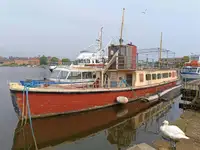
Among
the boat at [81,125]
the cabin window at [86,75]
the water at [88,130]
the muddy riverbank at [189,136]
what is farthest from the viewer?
the cabin window at [86,75]

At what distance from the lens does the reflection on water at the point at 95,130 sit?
29.4 ft

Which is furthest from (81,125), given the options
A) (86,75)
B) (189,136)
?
(189,136)

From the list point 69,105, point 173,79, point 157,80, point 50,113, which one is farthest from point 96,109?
point 173,79

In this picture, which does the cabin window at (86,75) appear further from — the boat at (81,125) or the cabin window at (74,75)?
the boat at (81,125)

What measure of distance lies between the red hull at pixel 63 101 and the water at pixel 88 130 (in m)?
0.50

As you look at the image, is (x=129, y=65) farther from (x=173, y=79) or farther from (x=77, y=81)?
(x=173, y=79)

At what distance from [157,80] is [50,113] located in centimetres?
1283

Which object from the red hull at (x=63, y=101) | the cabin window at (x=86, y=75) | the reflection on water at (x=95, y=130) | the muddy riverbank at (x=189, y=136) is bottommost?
the reflection on water at (x=95, y=130)

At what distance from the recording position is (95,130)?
34.8ft

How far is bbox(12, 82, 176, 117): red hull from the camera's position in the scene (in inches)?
425

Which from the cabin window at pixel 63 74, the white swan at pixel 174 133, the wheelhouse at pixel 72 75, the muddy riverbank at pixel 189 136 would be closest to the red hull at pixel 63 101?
the wheelhouse at pixel 72 75

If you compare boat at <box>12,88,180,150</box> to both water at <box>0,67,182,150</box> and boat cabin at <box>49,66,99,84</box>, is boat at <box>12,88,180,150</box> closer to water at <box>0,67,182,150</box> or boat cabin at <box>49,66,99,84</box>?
water at <box>0,67,182,150</box>

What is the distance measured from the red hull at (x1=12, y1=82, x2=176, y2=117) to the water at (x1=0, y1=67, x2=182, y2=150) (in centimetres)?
50

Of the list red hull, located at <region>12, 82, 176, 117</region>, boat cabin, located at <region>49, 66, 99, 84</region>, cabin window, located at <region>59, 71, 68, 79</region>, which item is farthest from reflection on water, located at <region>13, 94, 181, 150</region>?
cabin window, located at <region>59, 71, 68, 79</region>
